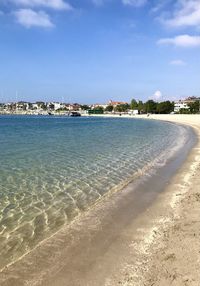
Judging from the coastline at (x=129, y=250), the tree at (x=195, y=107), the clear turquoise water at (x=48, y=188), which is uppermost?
the tree at (x=195, y=107)

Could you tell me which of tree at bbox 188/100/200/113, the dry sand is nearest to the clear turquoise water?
the dry sand

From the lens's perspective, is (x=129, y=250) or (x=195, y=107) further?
(x=195, y=107)

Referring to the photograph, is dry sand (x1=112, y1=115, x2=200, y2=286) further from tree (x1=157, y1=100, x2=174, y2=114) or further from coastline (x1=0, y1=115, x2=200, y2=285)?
tree (x1=157, y1=100, x2=174, y2=114)

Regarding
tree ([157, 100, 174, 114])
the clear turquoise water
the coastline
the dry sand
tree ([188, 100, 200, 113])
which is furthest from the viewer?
tree ([157, 100, 174, 114])

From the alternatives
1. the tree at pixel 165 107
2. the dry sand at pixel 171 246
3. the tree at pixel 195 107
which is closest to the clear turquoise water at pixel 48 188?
the dry sand at pixel 171 246

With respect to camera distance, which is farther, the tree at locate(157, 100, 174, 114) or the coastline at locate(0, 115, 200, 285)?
the tree at locate(157, 100, 174, 114)

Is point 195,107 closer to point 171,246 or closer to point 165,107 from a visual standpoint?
point 165,107

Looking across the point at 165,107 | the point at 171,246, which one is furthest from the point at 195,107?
the point at 171,246

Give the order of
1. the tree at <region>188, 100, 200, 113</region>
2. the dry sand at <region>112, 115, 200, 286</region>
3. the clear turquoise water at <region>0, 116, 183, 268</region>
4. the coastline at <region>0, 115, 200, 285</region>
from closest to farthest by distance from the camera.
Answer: the dry sand at <region>112, 115, 200, 286</region>, the coastline at <region>0, 115, 200, 285</region>, the clear turquoise water at <region>0, 116, 183, 268</region>, the tree at <region>188, 100, 200, 113</region>

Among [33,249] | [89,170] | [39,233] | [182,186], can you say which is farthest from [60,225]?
[89,170]

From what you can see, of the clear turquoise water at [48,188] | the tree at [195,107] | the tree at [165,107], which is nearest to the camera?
the clear turquoise water at [48,188]

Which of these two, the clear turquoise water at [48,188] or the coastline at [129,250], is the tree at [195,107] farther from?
the coastline at [129,250]

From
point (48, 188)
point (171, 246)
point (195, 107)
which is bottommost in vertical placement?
point (48, 188)

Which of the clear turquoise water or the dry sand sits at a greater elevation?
the dry sand
